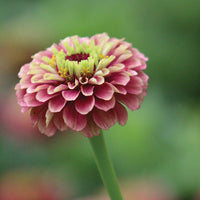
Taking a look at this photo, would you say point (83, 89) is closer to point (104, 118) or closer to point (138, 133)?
point (104, 118)

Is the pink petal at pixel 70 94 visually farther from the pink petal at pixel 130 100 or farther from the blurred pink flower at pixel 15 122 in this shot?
the blurred pink flower at pixel 15 122

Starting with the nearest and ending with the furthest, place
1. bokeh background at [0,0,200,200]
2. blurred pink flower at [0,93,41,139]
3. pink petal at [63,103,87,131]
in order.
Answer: pink petal at [63,103,87,131], bokeh background at [0,0,200,200], blurred pink flower at [0,93,41,139]

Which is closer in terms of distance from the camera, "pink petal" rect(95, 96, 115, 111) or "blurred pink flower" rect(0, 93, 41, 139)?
"pink petal" rect(95, 96, 115, 111)

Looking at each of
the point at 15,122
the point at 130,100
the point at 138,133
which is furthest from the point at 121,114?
the point at 15,122

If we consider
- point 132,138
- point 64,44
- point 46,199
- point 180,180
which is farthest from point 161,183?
point 64,44

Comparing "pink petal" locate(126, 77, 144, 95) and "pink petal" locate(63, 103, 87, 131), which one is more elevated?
"pink petal" locate(126, 77, 144, 95)

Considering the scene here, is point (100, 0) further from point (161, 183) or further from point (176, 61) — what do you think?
point (161, 183)

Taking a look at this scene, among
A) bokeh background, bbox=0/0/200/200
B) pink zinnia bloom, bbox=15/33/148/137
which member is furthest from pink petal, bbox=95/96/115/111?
bokeh background, bbox=0/0/200/200

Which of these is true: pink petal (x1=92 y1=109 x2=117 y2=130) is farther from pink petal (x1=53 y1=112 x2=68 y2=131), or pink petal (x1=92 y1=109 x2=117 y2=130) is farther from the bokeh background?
the bokeh background
